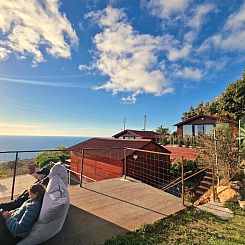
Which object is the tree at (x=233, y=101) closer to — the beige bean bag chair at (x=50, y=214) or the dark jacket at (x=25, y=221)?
the beige bean bag chair at (x=50, y=214)

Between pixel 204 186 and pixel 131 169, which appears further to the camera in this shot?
pixel 131 169

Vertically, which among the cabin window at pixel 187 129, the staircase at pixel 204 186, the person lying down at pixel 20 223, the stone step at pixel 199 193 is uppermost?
the cabin window at pixel 187 129

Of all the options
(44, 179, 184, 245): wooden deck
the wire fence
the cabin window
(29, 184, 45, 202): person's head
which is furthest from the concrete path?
the cabin window

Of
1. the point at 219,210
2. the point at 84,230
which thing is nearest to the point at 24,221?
the point at 84,230

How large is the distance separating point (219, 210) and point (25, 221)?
4.43 metres

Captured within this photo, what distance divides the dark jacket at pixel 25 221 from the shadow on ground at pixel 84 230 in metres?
0.55

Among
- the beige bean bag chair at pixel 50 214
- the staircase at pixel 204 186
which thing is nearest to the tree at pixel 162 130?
the staircase at pixel 204 186

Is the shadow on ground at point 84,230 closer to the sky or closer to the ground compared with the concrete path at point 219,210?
closer to the ground

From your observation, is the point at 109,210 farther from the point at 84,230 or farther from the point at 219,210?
the point at 219,210

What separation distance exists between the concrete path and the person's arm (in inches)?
153

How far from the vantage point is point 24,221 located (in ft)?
9.50

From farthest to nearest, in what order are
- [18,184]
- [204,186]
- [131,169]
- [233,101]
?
[233,101] → [18,184] → [131,169] → [204,186]

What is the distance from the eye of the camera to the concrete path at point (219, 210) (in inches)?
179

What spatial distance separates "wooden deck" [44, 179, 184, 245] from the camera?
360cm
